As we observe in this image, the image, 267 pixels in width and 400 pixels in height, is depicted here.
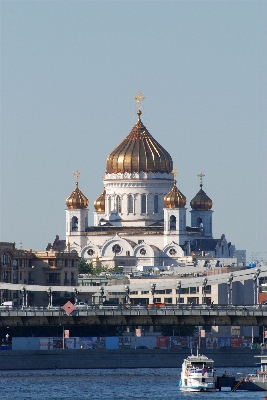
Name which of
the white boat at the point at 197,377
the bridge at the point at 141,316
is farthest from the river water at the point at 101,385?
the bridge at the point at 141,316

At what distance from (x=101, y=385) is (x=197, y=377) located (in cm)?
646

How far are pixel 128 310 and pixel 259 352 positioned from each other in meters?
10.8

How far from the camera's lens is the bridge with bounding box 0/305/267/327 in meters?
147

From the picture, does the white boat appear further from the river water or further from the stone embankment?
the stone embankment

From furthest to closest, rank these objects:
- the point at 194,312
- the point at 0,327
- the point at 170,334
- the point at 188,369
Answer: the point at 170,334
the point at 0,327
the point at 194,312
the point at 188,369

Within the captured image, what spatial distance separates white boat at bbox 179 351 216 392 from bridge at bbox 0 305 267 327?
54.8ft

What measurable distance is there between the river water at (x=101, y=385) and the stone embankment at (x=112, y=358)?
5.21 feet

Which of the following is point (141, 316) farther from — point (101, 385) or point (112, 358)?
point (101, 385)

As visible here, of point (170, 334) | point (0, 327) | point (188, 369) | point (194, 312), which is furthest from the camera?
point (170, 334)

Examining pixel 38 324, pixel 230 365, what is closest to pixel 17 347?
pixel 38 324

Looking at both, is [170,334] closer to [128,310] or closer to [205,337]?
[205,337]

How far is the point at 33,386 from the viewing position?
132 metres

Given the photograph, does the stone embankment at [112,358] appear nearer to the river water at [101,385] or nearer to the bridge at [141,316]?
the river water at [101,385]

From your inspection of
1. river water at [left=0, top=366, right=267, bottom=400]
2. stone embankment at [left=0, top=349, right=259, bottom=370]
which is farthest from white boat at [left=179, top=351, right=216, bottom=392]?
stone embankment at [left=0, top=349, right=259, bottom=370]
